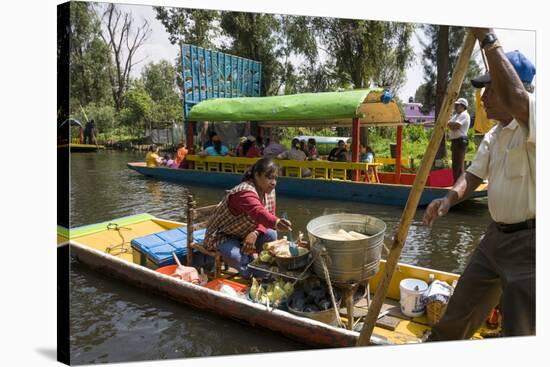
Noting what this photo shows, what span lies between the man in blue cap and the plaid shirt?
5.73 ft

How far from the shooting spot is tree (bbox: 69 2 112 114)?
9.56ft

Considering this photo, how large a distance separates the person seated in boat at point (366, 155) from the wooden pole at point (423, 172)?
250 inches

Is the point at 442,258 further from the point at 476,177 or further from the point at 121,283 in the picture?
the point at 121,283

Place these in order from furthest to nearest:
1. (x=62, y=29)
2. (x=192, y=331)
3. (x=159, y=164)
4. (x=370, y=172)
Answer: (x=159, y=164), (x=370, y=172), (x=192, y=331), (x=62, y=29)

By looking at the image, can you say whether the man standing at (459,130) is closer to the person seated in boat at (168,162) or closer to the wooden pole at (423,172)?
the wooden pole at (423,172)

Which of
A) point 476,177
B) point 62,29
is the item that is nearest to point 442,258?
point 476,177

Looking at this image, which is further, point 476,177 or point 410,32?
point 410,32

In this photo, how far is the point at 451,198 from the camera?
2.54 m

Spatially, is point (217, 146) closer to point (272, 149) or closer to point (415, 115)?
point (272, 149)

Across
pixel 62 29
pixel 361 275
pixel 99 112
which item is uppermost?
pixel 62 29

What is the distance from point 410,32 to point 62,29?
11.0 ft

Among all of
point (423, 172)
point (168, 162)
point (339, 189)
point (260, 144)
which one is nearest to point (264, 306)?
point (423, 172)

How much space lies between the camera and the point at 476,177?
2641 mm

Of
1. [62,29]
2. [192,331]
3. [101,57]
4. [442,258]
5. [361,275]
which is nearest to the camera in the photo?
[62,29]
